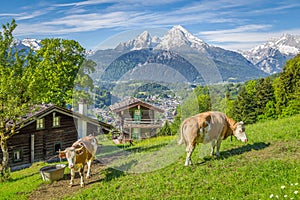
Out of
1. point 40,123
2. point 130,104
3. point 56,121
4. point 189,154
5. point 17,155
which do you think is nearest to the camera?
point 130,104

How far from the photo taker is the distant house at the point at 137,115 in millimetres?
9312

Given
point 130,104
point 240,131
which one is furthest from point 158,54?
point 240,131

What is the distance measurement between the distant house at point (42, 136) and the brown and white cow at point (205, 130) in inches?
540

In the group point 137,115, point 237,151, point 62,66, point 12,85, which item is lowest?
point 237,151

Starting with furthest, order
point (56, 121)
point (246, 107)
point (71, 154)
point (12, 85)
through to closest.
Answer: point (246, 107) → point (56, 121) → point (12, 85) → point (71, 154)

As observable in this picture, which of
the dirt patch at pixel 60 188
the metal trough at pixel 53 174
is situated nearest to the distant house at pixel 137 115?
the dirt patch at pixel 60 188

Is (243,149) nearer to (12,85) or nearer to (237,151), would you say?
(237,151)

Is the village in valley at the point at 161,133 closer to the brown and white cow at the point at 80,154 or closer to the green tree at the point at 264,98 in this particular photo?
the brown and white cow at the point at 80,154

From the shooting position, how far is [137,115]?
30.6 feet

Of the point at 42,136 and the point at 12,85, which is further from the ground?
the point at 12,85

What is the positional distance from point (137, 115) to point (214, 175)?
3.55 metres

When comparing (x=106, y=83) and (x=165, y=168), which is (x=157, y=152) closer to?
(x=165, y=168)

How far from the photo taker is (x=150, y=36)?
10.5 meters

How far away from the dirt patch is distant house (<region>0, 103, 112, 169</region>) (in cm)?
975
